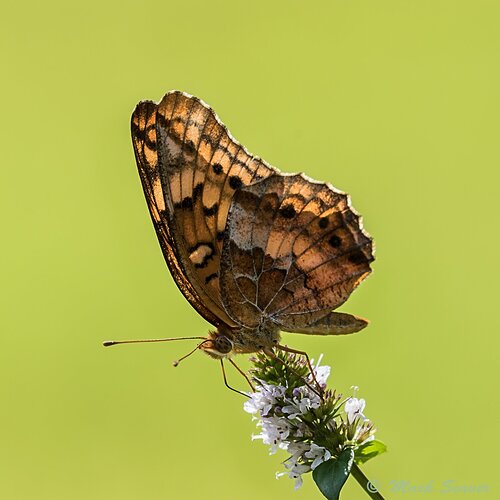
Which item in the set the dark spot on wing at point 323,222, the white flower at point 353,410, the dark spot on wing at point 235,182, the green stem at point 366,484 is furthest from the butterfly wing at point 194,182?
the green stem at point 366,484

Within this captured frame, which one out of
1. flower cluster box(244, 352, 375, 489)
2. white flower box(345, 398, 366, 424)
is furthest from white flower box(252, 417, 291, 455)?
white flower box(345, 398, 366, 424)

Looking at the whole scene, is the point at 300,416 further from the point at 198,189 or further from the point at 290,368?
the point at 198,189

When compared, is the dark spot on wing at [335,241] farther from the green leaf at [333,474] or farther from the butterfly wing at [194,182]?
the green leaf at [333,474]

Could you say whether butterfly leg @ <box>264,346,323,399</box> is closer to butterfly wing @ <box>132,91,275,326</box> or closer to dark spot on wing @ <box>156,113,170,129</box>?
butterfly wing @ <box>132,91,275,326</box>

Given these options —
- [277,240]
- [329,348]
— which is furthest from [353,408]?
[329,348]

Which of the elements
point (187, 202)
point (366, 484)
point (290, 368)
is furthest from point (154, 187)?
point (366, 484)
